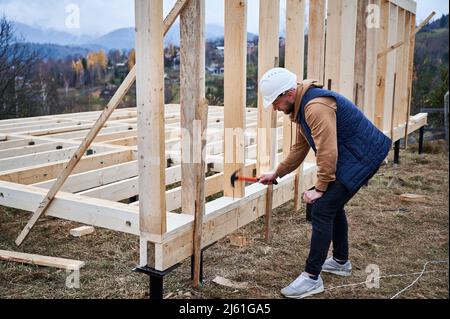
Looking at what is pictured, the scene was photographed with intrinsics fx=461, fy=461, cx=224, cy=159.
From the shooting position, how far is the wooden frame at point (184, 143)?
269 cm

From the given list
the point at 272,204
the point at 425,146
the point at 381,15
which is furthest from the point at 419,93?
the point at 272,204

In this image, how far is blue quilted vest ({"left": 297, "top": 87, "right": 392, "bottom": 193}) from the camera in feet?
9.91

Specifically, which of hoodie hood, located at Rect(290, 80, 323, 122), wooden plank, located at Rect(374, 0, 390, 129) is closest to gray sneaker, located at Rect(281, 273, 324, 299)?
hoodie hood, located at Rect(290, 80, 323, 122)

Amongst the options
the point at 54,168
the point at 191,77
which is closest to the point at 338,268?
the point at 191,77

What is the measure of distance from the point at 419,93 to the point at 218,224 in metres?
14.2

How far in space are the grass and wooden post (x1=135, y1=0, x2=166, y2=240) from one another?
827 millimetres

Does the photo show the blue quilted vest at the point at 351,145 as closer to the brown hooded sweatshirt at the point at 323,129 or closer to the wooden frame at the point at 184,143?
the brown hooded sweatshirt at the point at 323,129

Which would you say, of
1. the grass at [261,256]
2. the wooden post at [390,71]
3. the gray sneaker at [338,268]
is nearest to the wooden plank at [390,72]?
the wooden post at [390,71]

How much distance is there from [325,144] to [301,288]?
1099 mm

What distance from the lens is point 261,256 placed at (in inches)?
159

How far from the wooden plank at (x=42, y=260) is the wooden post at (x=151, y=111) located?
3.53 feet
